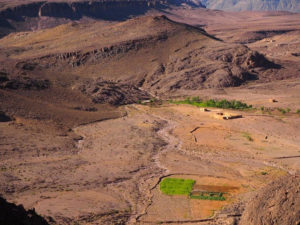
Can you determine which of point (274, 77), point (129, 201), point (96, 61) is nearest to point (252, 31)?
point (274, 77)

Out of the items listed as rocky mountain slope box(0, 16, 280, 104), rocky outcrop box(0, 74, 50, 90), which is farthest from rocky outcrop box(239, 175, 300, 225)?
rocky mountain slope box(0, 16, 280, 104)

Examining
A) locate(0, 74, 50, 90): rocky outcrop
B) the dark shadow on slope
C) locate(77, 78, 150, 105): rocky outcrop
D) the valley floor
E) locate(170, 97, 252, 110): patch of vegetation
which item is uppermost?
the dark shadow on slope

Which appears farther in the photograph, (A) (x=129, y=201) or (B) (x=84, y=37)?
(B) (x=84, y=37)

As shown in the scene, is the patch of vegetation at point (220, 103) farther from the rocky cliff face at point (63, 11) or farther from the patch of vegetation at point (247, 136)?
the rocky cliff face at point (63, 11)

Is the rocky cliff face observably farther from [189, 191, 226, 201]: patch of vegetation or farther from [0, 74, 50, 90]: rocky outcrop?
[189, 191, 226, 201]: patch of vegetation

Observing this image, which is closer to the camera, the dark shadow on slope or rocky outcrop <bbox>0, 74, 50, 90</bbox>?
the dark shadow on slope

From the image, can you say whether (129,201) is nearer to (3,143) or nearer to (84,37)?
(3,143)
